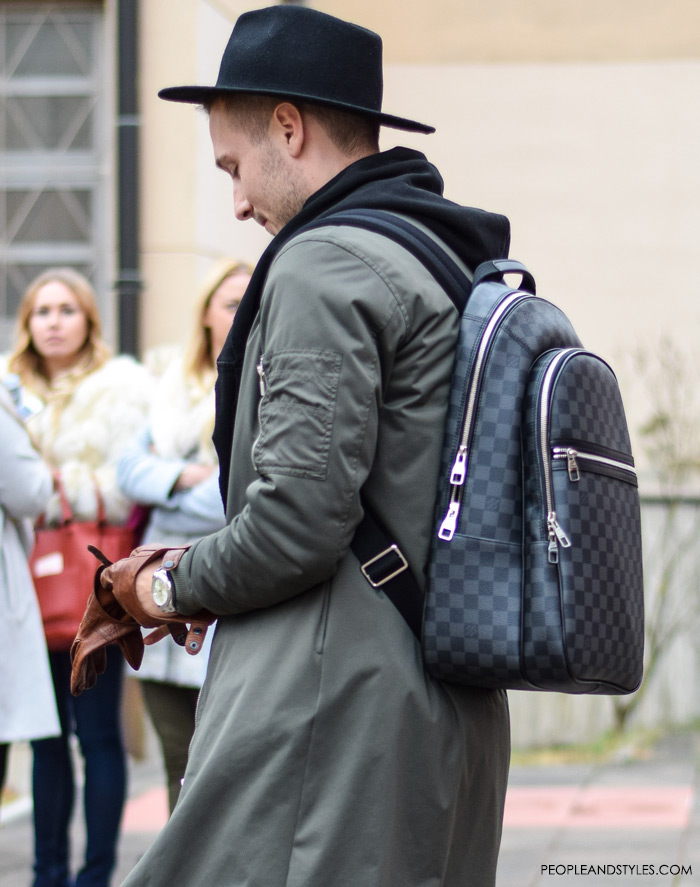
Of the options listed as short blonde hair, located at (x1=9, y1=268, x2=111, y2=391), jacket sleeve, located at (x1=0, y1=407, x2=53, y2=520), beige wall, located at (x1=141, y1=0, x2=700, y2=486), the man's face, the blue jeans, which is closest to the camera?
the man's face

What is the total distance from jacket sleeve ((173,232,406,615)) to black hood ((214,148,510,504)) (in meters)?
0.16

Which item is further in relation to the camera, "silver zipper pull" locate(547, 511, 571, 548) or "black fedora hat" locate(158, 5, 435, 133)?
"black fedora hat" locate(158, 5, 435, 133)

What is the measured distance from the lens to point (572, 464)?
186 centimetres

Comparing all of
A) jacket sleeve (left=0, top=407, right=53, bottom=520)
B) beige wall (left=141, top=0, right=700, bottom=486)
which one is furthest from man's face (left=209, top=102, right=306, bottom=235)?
beige wall (left=141, top=0, right=700, bottom=486)

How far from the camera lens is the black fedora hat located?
80.6 inches

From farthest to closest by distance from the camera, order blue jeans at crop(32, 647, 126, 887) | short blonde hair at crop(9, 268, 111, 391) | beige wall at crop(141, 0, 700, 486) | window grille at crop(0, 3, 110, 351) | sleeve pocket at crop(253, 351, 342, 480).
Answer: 1. beige wall at crop(141, 0, 700, 486)
2. window grille at crop(0, 3, 110, 351)
3. short blonde hair at crop(9, 268, 111, 391)
4. blue jeans at crop(32, 647, 126, 887)
5. sleeve pocket at crop(253, 351, 342, 480)

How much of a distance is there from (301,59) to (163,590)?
2.75 feet

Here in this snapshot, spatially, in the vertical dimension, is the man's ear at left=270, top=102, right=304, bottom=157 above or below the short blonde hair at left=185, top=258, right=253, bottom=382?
above

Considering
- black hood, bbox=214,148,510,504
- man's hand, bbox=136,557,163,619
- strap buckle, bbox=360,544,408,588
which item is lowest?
man's hand, bbox=136,557,163,619

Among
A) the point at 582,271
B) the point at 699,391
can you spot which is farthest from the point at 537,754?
the point at 582,271

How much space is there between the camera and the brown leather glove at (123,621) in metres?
2.03

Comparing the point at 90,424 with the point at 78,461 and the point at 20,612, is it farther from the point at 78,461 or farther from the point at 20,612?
the point at 20,612

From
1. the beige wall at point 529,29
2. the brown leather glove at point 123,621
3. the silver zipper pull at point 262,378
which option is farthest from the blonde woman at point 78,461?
the beige wall at point 529,29

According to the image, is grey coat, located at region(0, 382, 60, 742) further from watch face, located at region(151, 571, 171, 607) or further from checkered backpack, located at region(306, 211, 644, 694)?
checkered backpack, located at region(306, 211, 644, 694)
